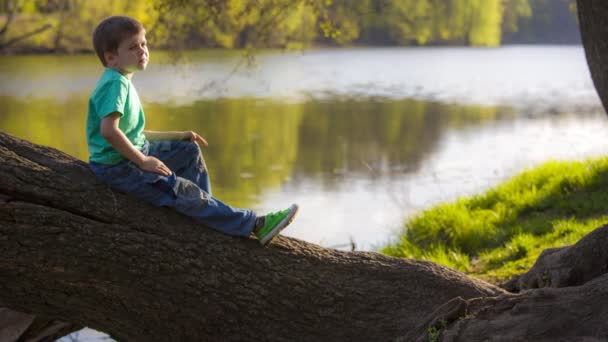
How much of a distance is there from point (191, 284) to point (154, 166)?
55cm

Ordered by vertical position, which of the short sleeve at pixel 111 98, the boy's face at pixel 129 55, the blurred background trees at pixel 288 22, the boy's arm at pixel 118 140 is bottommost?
the boy's arm at pixel 118 140

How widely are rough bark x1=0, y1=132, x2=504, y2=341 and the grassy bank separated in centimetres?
266

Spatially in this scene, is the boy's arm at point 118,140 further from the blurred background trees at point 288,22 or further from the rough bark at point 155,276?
the blurred background trees at point 288,22

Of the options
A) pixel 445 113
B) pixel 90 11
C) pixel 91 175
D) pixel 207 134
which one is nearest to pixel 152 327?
pixel 91 175

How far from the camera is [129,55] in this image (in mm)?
3121

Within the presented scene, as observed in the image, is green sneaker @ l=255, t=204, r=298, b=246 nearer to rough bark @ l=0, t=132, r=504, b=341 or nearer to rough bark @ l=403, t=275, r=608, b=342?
rough bark @ l=0, t=132, r=504, b=341

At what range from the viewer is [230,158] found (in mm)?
14734

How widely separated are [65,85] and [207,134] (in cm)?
1017

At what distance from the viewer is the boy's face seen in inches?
122

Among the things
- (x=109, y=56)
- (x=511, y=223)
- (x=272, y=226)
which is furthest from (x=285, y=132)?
(x=109, y=56)

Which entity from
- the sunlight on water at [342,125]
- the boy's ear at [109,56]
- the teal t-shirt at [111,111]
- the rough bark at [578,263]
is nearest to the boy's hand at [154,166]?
the teal t-shirt at [111,111]

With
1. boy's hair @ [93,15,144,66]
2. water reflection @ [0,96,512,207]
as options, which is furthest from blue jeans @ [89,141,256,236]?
water reflection @ [0,96,512,207]

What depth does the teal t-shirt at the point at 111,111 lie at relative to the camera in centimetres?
305

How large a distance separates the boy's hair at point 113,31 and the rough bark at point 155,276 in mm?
573
